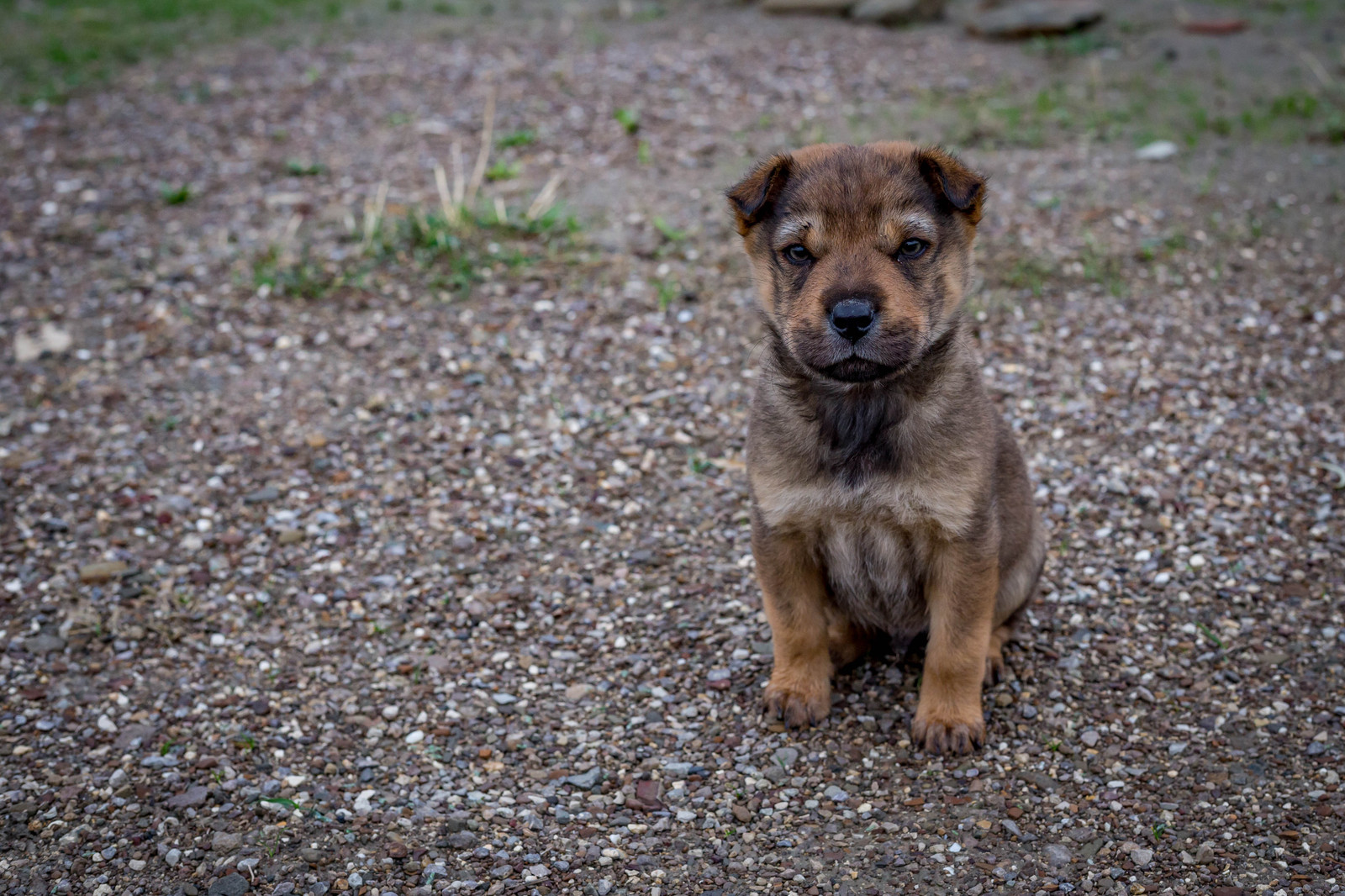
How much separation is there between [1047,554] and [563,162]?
→ 5292 mm

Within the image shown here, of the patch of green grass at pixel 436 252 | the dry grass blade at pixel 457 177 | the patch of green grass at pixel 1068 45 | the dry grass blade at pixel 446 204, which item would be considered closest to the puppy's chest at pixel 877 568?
the patch of green grass at pixel 436 252

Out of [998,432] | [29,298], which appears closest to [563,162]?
[29,298]

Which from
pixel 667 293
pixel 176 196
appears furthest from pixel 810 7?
pixel 176 196

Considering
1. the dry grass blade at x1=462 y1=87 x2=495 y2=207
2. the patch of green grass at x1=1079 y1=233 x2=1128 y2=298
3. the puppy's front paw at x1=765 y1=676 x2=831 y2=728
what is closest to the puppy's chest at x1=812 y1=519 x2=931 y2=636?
the puppy's front paw at x1=765 y1=676 x2=831 y2=728

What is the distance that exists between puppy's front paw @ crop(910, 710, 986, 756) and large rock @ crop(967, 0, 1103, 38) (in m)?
8.90

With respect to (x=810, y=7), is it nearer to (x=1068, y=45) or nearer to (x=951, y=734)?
(x=1068, y=45)

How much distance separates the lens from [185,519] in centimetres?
631

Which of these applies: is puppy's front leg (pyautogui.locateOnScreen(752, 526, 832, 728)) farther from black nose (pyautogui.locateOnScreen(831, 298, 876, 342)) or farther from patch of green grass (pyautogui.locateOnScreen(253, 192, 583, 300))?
patch of green grass (pyautogui.locateOnScreen(253, 192, 583, 300))

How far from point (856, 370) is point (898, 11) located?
914 cm

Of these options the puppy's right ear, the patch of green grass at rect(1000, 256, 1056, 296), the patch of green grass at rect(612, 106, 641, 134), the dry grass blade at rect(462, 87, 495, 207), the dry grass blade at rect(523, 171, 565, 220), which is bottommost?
the patch of green grass at rect(1000, 256, 1056, 296)

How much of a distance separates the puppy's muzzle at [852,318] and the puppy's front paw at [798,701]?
160cm

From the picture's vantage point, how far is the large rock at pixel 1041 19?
11.7m

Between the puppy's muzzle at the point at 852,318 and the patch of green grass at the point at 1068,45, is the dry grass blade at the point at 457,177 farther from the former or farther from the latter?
the patch of green grass at the point at 1068,45

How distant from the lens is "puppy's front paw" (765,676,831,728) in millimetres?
5004
